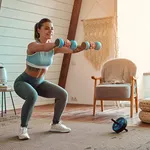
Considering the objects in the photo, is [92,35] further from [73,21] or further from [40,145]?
[40,145]

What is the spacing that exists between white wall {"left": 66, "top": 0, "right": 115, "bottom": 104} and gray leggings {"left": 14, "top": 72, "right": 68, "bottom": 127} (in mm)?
2891

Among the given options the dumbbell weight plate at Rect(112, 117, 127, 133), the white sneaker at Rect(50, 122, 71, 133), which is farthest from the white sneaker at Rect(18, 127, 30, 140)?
the dumbbell weight plate at Rect(112, 117, 127, 133)

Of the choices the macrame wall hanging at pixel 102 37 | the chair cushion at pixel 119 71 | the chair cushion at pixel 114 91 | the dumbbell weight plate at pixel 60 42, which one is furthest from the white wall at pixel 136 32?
the dumbbell weight plate at pixel 60 42

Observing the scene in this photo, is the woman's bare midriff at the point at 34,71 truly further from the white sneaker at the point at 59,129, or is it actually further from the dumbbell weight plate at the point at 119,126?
the dumbbell weight plate at the point at 119,126

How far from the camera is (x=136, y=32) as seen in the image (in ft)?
20.3

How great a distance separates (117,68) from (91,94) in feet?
4.20

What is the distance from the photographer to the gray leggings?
2873mm

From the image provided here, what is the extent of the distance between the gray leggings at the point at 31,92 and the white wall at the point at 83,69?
289 cm

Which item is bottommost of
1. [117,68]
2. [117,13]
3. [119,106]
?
[119,106]

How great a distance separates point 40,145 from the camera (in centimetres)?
264

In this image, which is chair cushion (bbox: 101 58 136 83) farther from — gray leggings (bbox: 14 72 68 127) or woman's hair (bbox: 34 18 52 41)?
woman's hair (bbox: 34 18 52 41)

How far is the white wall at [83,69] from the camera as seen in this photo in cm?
591

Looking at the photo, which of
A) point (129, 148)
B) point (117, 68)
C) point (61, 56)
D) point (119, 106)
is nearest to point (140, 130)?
point (129, 148)

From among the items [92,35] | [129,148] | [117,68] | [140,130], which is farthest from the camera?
[92,35]
